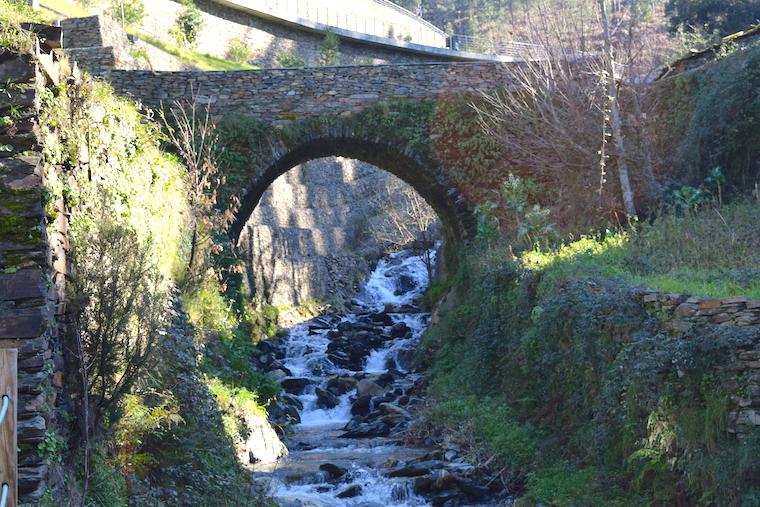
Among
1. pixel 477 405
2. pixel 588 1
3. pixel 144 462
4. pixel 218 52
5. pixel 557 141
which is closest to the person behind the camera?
pixel 144 462

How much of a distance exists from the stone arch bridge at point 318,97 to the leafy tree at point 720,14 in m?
11.7

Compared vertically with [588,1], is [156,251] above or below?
below

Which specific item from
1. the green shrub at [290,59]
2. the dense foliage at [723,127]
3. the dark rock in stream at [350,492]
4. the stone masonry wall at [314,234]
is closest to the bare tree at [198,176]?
the dark rock in stream at [350,492]

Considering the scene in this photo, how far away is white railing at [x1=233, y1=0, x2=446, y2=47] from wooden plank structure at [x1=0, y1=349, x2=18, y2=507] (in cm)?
3404

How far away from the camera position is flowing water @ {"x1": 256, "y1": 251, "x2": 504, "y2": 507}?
9.40 m

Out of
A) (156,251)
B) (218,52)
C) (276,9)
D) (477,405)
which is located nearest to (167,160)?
(156,251)

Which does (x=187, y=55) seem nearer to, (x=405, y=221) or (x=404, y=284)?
(x=405, y=221)

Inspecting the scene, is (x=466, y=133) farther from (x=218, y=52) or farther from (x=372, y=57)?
(x=372, y=57)

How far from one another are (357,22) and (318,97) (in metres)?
27.4

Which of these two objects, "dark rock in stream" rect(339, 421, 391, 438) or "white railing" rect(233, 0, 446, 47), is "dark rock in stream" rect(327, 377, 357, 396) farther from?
"white railing" rect(233, 0, 446, 47)

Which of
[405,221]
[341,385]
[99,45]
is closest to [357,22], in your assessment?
[405,221]

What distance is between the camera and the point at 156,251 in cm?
927

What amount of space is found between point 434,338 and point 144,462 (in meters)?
9.90

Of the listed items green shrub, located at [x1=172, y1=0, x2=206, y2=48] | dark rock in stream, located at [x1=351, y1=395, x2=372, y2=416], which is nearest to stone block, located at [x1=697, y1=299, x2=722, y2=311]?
dark rock in stream, located at [x1=351, y1=395, x2=372, y2=416]
